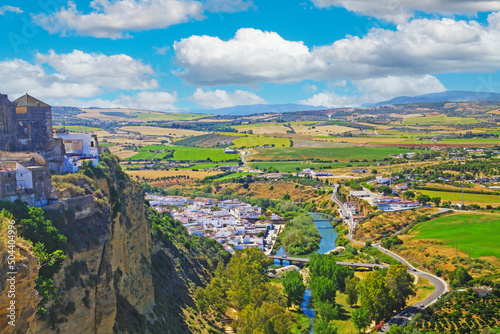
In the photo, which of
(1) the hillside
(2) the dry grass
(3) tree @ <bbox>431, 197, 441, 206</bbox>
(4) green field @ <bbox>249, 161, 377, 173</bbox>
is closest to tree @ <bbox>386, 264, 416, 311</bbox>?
(1) the hillside

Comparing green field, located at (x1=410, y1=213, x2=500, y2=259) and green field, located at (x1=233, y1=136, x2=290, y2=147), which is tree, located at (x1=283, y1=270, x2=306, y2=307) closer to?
green field, located at (x1=410, y1=213, x2=500, y2=259)

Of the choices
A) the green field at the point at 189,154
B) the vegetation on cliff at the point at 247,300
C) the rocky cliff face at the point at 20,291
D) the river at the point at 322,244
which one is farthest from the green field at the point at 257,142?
the rocky cliff face at the point at 20,291

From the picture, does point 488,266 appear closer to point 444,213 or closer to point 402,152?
point 444,213

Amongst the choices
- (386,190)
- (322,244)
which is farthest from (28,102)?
(386,190)

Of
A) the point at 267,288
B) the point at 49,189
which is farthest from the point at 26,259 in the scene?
the point at 267,288

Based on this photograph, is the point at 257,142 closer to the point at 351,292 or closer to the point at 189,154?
the point at 189,154
